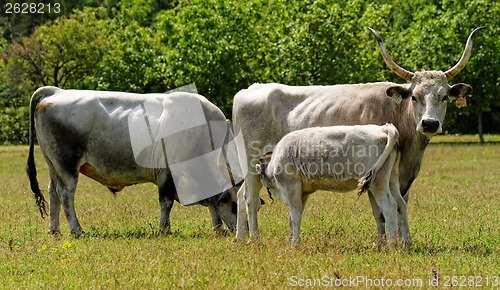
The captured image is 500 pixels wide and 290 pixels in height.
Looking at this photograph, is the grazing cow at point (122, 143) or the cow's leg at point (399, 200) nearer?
the cow's leg at point (399, 200)

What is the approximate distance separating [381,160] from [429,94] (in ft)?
3.82

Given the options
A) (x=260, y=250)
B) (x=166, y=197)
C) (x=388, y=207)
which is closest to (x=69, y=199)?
(x=166, y=197)

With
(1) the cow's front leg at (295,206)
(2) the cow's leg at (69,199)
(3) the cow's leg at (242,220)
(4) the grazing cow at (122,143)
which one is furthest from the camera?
(4) the grazing cow at (122,143)

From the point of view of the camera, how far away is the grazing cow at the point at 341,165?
7699mm

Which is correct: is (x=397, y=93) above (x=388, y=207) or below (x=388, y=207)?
above

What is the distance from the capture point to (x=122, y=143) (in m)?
10.3

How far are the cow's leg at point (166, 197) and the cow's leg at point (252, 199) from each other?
59.2 inches

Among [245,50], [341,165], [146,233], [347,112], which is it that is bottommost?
Answer: [146,233]

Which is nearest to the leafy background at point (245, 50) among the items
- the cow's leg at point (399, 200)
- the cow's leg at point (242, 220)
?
the cow's leg at point (242, 220)

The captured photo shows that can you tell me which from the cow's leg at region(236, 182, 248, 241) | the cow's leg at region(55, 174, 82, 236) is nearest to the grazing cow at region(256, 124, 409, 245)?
the cow's leg at region(236, 182, 248, 241)

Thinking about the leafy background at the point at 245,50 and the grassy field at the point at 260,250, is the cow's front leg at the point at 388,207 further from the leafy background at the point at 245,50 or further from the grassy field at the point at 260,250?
the leafy background at the point at 245,50

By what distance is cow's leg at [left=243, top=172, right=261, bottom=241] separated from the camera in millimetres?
9016

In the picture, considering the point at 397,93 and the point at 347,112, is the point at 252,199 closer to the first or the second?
the point at 347,112

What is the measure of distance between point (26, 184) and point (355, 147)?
1259cm
